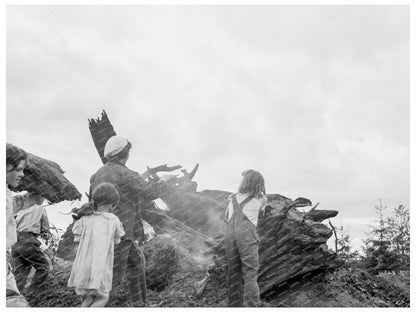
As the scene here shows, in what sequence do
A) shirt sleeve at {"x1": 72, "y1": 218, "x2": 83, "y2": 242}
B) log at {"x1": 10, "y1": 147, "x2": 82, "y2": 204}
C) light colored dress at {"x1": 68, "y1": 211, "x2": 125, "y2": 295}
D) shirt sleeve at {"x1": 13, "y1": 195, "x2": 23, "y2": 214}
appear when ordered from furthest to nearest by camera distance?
log at {"x1": 10, "y1": 147, "x2": 82, "y2": 204}, shirt sleeve at {"x1": 13, "y1": 195, "x2": 23, "y2": 214}, shirt sleeve at {"x1": 72, "y1": 218, "x2": 83, "y2": 242}, light colored dress at {"x1": 68, "y1": 211, "x2": 125, "y2": 295}

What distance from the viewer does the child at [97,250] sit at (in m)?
5.23

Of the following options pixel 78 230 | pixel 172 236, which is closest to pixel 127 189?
pixel 78 230

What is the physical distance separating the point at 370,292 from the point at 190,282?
3.30 meters

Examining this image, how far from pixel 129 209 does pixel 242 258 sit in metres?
1.71

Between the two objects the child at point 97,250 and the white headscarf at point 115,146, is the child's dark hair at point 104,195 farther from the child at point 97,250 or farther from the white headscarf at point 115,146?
the white headscarf at point 115,146

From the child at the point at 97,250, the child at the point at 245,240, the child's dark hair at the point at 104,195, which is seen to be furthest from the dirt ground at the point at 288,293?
the child's dark hair at the point at 104,195

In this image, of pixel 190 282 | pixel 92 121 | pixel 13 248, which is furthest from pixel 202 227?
pixel 13 248

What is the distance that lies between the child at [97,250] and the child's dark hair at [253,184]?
1.74 meters

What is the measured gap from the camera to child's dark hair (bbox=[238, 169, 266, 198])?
6.17 meters

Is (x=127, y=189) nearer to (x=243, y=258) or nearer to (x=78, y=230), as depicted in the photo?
(x=78, y=230)

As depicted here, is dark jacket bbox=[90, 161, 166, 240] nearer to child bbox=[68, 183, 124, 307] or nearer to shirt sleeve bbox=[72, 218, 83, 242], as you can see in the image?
Answer: child bbox=[68, 183, 124, 307]

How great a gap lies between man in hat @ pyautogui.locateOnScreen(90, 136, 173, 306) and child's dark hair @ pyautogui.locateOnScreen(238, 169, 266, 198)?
3.87ft

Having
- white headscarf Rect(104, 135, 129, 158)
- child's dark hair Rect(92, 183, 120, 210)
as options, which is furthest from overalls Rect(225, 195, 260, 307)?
white headscarf Rect(104, 135, 129, 158)

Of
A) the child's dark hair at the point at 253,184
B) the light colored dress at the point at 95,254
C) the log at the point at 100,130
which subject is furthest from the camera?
the log at the point at 100,130
